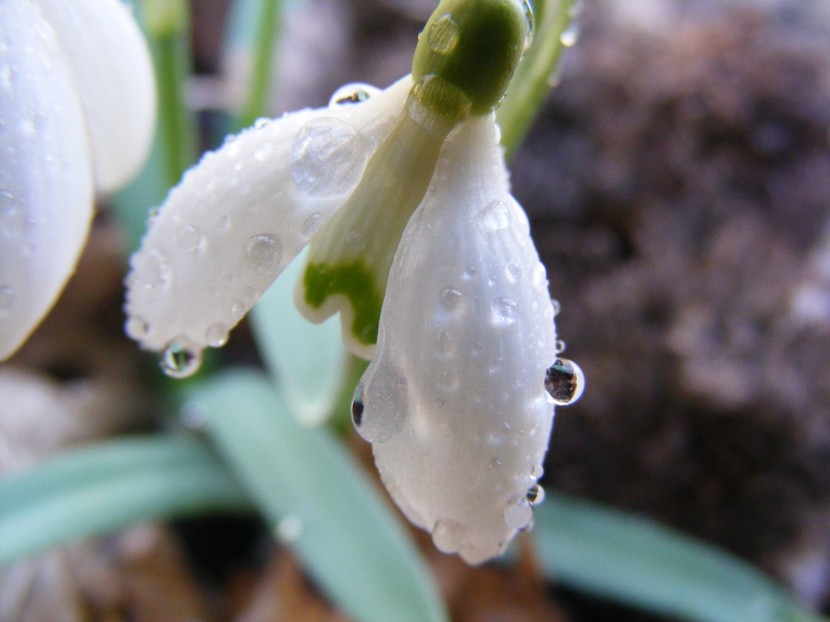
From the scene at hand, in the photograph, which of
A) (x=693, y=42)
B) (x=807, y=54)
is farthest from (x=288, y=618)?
(x=807, y=54)

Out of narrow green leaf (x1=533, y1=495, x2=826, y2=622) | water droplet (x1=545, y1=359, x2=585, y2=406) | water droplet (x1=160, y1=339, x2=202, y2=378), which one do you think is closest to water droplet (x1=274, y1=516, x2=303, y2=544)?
narrow green leaf (x1=533, y1=495, x2=826, y2=622)

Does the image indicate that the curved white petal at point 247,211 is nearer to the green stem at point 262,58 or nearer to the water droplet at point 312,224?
the water droplet at point 312,224

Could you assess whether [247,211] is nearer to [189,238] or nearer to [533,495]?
[189,238]

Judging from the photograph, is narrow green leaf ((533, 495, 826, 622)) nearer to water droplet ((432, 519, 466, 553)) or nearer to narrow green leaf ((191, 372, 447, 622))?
narrow green leaf ((191, 372, 447, 622))

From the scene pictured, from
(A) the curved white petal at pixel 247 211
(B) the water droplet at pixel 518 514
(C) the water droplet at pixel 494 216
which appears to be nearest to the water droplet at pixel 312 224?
(A) the curved white petal at pixel 247 211

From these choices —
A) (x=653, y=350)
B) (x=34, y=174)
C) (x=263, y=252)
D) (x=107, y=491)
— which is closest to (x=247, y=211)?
(x=263, y=252)

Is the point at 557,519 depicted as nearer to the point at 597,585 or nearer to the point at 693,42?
the point at 597,585
